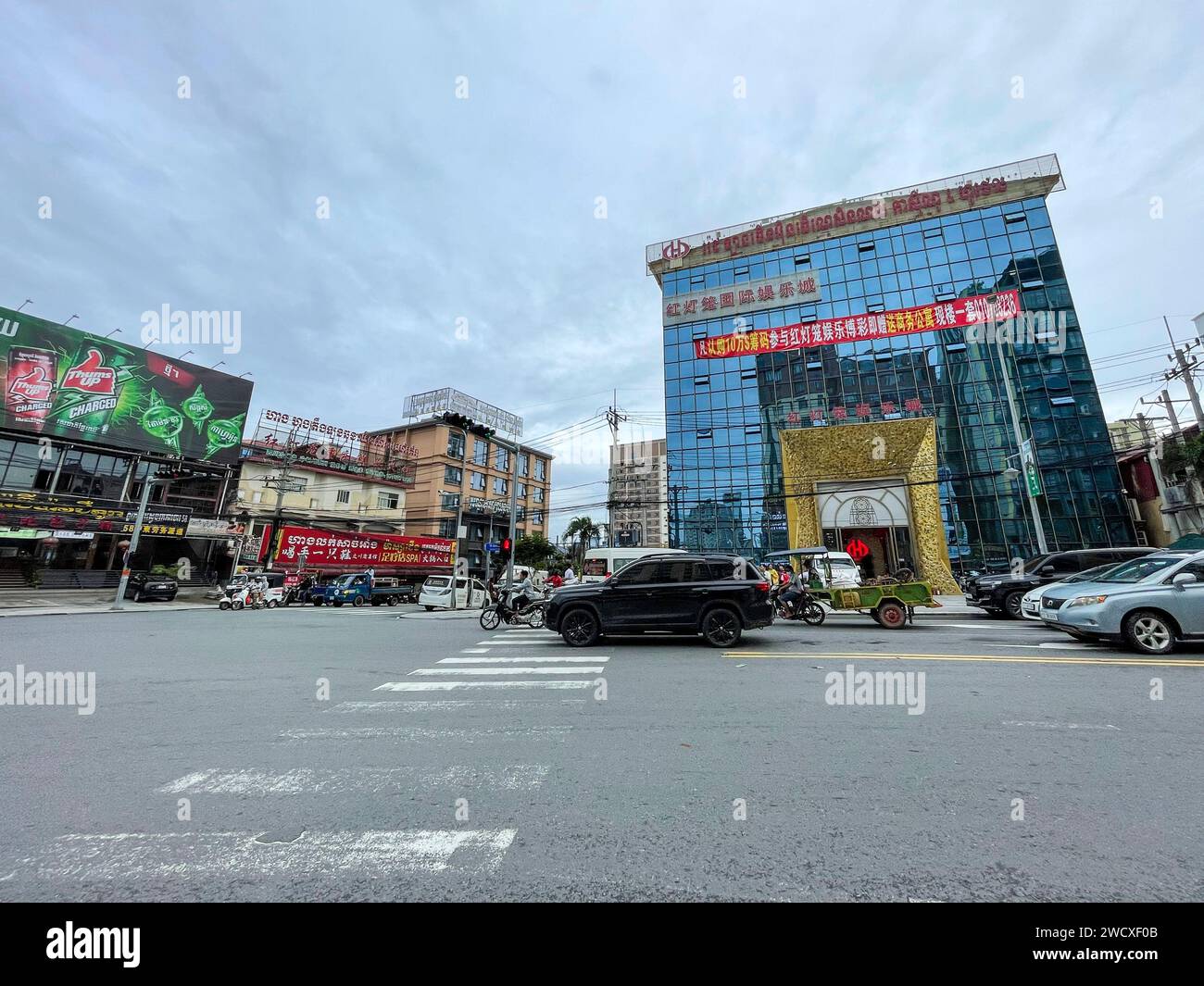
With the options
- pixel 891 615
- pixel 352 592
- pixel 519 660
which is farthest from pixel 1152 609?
pixel 352 592

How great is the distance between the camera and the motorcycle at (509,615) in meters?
14.5

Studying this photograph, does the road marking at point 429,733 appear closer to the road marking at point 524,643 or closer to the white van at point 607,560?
the road marking at point 524,643

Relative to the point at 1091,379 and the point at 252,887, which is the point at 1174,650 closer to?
the point at 252,887

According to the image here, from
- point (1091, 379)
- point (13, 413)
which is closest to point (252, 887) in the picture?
point (13, 413)

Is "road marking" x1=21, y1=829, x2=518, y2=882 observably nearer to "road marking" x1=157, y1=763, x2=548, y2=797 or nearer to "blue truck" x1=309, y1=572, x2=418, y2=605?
"road marking" x1=157, y1=763, x2=548, y2=797

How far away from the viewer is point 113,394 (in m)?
31.6

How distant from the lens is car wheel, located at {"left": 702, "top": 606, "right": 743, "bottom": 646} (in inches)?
395

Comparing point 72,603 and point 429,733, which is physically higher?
point 72,603

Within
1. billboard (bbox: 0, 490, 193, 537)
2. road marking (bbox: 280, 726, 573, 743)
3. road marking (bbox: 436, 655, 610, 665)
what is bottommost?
road marking (bbox: 280, 726, 573, 743)

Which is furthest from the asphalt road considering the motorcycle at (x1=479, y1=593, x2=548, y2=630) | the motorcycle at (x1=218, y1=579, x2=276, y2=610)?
the motorcycle at (x1=218, y1=579, x2=276, y2=610)

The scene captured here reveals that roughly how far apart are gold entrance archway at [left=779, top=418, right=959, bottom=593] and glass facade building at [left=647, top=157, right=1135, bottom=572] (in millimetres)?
1294

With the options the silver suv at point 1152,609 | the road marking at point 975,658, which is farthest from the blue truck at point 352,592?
the silver suv at point 1152,609

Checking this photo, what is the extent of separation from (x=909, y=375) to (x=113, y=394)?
53355 mm

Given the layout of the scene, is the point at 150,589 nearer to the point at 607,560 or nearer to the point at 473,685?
the point at 607,560
